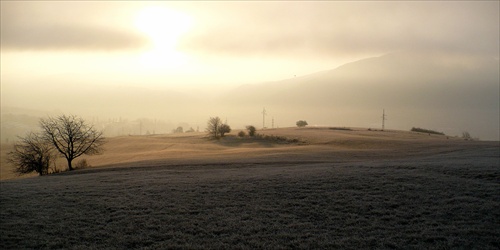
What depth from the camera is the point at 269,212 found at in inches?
567

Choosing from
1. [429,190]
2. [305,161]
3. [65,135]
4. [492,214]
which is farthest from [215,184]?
[65,135]

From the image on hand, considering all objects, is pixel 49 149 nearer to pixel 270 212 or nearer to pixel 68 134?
pixel 68 134

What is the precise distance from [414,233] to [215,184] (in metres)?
10.8

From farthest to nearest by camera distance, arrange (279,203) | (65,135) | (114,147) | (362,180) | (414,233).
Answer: (114,147) → (65,135) → (362,180) → (279,203) → (414,233)

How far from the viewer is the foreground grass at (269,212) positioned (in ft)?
37.9

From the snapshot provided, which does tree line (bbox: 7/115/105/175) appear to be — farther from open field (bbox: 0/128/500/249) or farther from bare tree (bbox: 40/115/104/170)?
open field (bbox: 0/128/500/249)

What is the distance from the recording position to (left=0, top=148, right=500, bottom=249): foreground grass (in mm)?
11539

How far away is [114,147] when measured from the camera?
7800cm

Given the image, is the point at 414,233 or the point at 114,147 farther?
the point at 114,147

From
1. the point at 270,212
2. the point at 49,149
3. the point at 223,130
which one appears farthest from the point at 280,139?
the point at 270,212

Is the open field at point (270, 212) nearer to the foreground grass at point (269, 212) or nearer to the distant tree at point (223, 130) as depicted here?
the foreground grass at point (269, 212)

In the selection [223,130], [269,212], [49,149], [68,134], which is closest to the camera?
[269,212]

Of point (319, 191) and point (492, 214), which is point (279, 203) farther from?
point (492, 214)

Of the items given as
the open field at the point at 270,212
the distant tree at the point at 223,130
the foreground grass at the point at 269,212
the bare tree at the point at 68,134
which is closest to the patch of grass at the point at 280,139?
the distant tree at the point at 223,130
